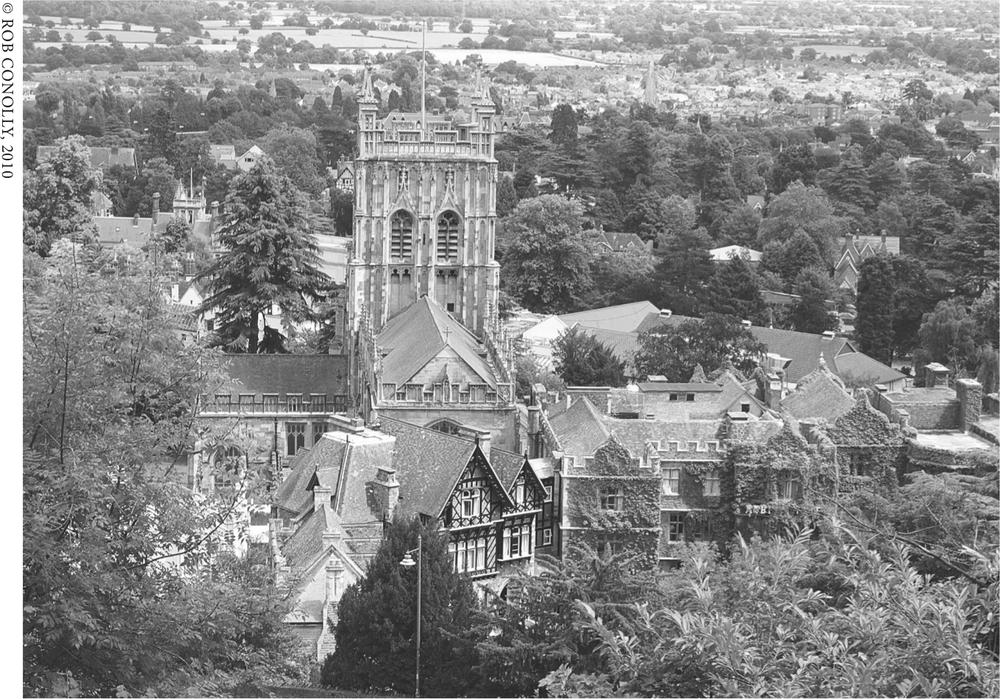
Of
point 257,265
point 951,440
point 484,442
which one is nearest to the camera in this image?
point 484,442

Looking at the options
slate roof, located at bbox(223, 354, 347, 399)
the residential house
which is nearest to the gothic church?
slate roof, located at bbox(223, 354, 347, 399)

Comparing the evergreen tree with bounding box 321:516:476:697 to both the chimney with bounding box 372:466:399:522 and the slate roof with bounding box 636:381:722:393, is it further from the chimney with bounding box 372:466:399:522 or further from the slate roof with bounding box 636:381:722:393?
the slate roof with bounding box 636:381:722:393

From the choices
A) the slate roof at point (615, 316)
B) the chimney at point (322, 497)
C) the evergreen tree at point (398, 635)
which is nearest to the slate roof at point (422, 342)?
the chimney at point (322, 497)

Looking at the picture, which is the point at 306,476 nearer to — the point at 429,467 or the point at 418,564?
the point at 429,467

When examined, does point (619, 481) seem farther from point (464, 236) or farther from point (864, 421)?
point (464, 236)

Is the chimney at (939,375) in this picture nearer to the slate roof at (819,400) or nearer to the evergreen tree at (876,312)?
the slate roof at (819,400)

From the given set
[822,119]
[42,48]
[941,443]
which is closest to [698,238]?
[941,443]

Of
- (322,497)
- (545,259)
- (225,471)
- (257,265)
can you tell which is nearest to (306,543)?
(322,497)
